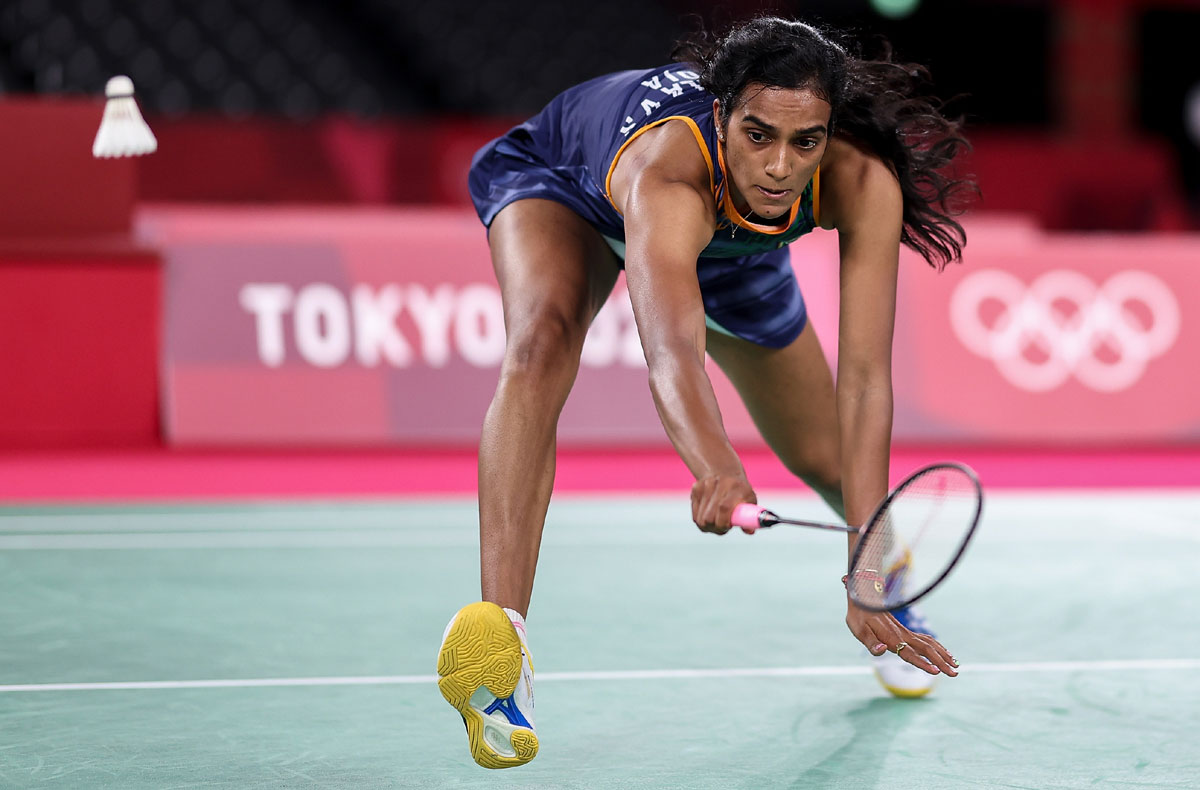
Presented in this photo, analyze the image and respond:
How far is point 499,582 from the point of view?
2.60 m

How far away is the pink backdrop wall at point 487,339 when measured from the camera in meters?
7.52

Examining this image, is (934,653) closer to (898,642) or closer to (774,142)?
(898,642)

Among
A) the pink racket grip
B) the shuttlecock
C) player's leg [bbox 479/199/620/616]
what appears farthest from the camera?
the shuttlecock

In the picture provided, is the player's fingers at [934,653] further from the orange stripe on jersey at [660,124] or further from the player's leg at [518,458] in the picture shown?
the orange stripe on jersey at [660,124]

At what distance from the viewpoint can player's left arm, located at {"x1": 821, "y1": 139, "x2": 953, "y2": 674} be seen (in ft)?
8.27

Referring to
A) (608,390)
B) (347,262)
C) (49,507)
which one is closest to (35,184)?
(347,262)

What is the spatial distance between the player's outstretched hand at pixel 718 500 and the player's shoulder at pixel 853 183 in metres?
0.80

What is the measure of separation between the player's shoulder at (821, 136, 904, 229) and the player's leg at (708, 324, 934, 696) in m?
0.64

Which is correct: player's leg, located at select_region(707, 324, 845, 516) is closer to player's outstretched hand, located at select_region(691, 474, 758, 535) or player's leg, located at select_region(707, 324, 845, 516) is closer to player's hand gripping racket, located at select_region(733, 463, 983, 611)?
player's hand gripping racket, located at select_region(733, 463, 983, 611)

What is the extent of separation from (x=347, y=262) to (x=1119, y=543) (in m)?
4.20

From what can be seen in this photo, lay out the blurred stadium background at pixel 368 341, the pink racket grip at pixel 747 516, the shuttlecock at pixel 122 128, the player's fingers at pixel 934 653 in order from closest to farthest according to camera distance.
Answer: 1. the pink racket grip at pixel 747 516
2. the player's fingers at pixel 934 653
3. the shuttlecock at pixel 122 128
4. the blurred stadium background at pixel 368 341

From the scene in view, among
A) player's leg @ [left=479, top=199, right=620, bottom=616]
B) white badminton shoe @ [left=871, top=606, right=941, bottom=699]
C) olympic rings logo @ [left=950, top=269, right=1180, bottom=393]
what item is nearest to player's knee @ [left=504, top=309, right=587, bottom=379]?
player's leg @ [left=479, top=199, right=620, bottom=616]

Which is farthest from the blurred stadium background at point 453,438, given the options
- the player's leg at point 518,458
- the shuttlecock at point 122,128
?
the shuttlecock at point 122,128

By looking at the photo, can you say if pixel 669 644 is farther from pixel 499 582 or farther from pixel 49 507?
pixel 49 507
